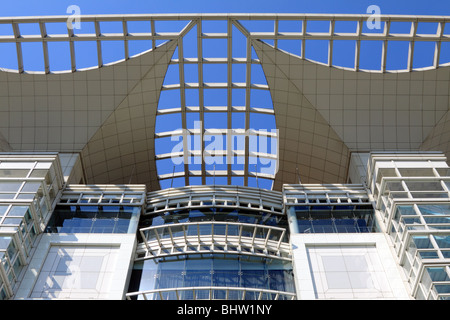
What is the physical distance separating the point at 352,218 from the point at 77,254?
45.8 feet

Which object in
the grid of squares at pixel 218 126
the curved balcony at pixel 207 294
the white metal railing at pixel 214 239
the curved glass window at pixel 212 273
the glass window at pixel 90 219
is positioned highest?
the grid of squares at pixel 218 126

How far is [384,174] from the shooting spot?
95.9 feet

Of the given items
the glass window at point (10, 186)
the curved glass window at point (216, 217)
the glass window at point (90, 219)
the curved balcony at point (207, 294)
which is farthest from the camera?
the curved glass window at point (216, 217)

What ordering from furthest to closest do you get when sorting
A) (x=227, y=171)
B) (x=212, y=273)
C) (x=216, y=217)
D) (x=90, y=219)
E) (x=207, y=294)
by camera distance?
1. (x=227, y=171)
2. (x=216, y=217)
3. (x=90, y=219)
4. (x=212, y=273)
5. (x=207, y=294)

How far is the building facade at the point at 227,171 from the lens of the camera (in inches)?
953

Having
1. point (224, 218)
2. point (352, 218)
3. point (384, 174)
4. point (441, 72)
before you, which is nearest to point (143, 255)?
point (224, 218)

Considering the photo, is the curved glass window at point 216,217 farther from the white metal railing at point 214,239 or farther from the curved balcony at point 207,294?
the curved balcony at point 207,294

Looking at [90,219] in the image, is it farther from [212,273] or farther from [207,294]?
[207,294]

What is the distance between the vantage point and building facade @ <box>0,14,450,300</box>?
24219 millimetres

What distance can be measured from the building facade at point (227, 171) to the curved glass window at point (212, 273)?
0.07 meters

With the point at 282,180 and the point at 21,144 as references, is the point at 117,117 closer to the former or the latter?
the point at 21,144

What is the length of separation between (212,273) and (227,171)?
16.1m

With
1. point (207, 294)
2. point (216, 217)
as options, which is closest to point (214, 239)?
point (216, 217)

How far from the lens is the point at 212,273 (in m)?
24.4
